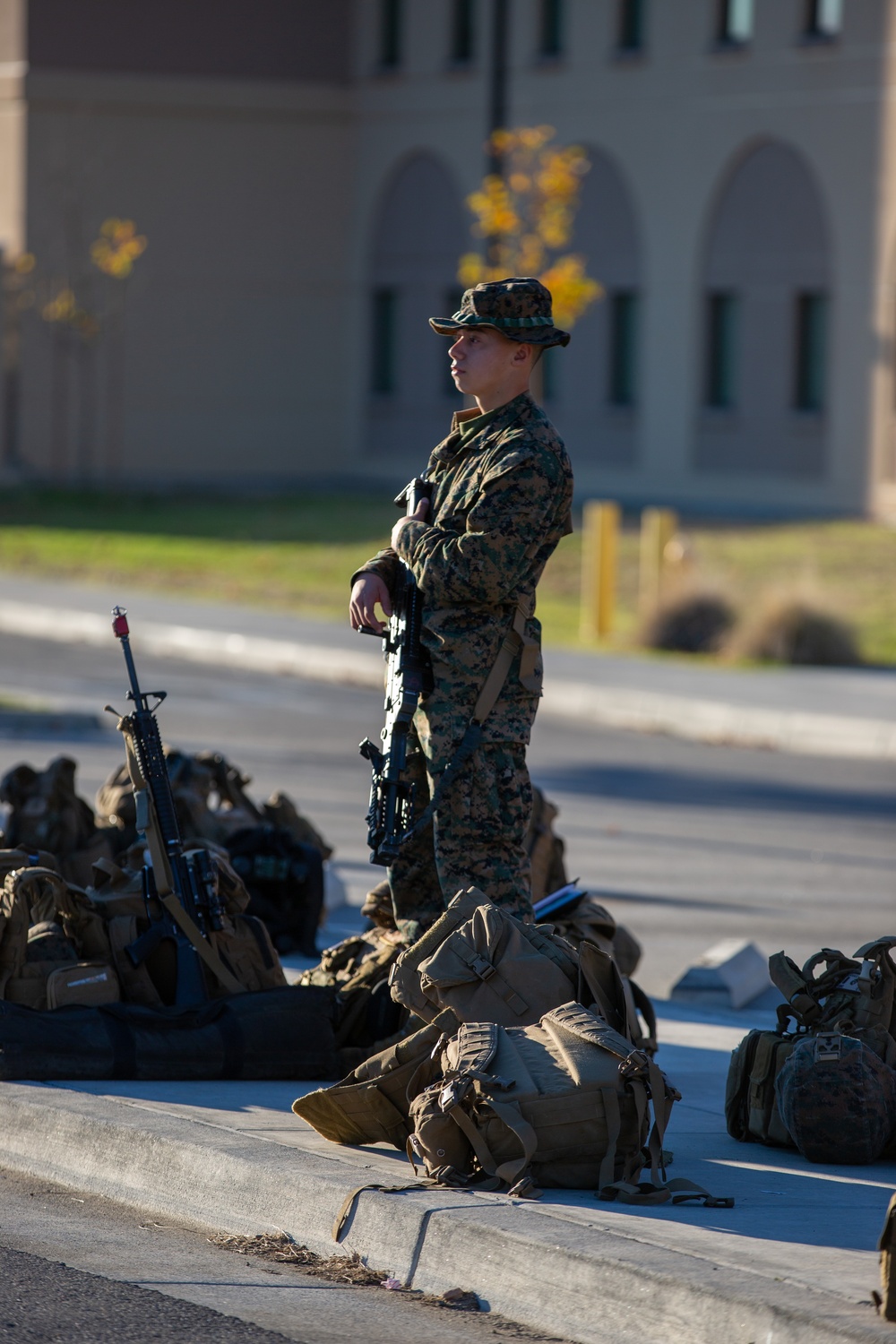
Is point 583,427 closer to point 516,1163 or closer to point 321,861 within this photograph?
point 321,861

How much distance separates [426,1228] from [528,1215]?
0.22 metres

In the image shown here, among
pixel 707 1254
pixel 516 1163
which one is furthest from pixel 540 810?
pixel 707 1254

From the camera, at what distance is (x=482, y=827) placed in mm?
5777

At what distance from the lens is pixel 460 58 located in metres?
40.3

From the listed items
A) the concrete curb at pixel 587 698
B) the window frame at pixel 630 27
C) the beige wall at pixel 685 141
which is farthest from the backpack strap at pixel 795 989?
the window frame at pixel 630 27

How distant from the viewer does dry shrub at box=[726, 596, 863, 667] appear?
66.0 feet

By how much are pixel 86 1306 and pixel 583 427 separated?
115ft

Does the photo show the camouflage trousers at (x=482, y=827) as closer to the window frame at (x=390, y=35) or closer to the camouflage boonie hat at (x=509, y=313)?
the camouflage boonie hat at (x=509, y=313)

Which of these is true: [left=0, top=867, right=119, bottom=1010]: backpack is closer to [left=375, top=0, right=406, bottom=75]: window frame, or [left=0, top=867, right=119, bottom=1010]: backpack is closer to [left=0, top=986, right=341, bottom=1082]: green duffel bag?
[left=0, top=986, right=341, bottom=1082]: green duffel bag

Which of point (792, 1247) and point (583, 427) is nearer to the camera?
point (792, 1247)

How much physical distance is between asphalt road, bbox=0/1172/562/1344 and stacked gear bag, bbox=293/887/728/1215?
0.28m

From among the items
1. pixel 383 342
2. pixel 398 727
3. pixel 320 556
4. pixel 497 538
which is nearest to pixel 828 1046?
pixel 398 727

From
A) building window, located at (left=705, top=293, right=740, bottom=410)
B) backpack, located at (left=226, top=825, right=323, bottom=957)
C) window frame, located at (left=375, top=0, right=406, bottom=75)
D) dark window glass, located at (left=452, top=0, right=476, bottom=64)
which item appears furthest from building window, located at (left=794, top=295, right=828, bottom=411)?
backpack, located at (left=226, top=825, right=323, bottom=957)

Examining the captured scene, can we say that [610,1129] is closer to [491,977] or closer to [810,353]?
[491,977]
